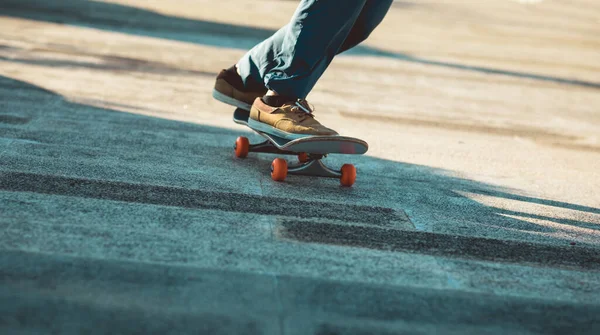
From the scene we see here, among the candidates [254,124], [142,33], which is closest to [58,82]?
[254,124]

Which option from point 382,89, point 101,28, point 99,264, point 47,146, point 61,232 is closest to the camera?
point 99,264

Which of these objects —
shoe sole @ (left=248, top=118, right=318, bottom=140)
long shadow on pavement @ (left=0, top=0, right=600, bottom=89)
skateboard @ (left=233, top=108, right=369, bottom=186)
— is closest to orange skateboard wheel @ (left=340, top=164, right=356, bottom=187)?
skateboard @ (left=233, top=108, right=369, bottom=186)

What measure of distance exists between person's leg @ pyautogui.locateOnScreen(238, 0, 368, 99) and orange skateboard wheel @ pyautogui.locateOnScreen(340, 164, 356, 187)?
43 centimetres

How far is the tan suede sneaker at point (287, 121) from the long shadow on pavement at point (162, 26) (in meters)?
5.54

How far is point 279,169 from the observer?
4125 millimetres

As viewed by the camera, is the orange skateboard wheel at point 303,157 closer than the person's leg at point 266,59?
No

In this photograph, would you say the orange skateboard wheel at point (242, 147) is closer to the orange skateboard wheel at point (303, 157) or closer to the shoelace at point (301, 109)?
the orange skateboard wheel at point (303, 157)

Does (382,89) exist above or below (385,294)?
below

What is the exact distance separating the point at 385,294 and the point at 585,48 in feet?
40.7

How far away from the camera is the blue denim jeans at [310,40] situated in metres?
4.02

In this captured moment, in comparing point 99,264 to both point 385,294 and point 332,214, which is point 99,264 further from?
point 332,214

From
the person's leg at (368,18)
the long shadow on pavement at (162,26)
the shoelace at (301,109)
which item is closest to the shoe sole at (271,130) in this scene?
the shoelace at (301,109)

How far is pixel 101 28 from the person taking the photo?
9.99m

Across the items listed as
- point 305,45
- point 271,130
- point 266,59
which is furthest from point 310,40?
point 271,130
